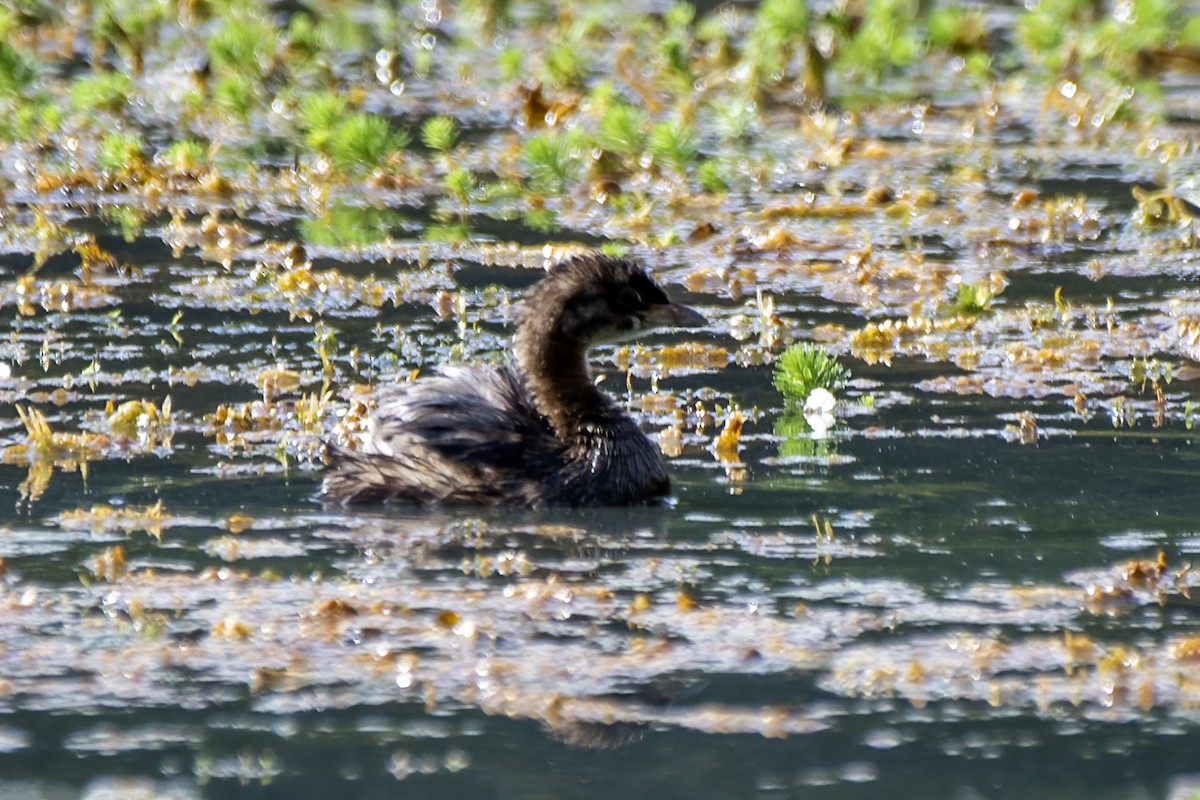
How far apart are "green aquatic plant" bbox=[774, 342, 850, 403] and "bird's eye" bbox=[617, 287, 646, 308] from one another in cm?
97

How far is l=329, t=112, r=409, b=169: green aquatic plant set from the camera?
15312mm

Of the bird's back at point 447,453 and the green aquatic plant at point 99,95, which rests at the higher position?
the green aquatic plant at point 99,95

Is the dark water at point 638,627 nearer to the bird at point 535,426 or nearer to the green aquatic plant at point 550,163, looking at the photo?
the bird at point 535,426

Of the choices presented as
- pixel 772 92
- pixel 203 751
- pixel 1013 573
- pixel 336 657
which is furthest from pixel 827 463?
pixel 772 92

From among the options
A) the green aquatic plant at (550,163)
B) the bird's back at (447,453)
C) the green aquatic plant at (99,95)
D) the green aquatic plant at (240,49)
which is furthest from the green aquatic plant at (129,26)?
the bird's back at (447,453)

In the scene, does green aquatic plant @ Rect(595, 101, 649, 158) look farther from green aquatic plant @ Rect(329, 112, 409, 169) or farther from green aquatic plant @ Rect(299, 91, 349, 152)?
green aquatic plant @ Rect(299, 91, 349, 152)

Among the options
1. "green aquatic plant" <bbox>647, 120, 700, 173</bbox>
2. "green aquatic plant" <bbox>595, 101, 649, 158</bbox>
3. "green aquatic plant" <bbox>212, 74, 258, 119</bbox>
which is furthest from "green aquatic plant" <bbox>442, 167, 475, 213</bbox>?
"green aquatic plant" <bbox>212, 74, 258, 119</bbox>

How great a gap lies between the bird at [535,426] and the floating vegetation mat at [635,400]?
182 millimetres

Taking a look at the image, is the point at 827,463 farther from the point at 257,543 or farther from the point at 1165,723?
the point at 1165,723

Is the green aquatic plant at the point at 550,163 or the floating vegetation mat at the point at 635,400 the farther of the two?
the green aquatic plant at the point at 550,163

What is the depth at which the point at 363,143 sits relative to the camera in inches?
602

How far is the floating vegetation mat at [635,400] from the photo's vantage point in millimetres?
6238

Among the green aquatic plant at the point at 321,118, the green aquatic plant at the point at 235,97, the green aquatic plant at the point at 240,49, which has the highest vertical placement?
the green aquatic plant at the point at 240,49

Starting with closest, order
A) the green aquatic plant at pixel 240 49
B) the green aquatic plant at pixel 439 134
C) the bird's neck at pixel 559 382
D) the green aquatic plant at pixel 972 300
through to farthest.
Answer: the bird's neck at pixel 559 382 < the green aquatic plant at pixel 972 300 < the green aquatic plant at pixel 439 134 < the green aquatic plant at pixel 240 49
